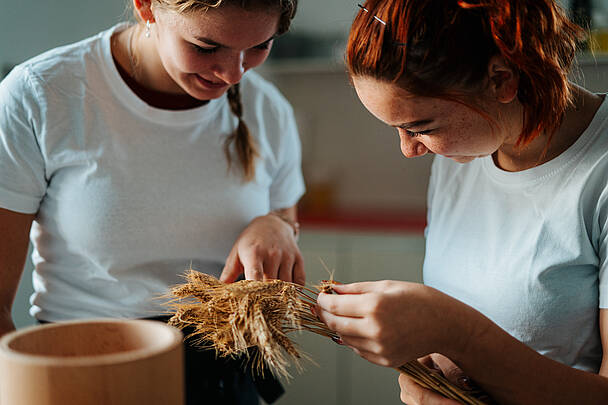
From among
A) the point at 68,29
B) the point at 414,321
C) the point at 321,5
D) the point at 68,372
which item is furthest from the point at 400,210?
the point at 68,372

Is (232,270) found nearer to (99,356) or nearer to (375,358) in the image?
(375,358)

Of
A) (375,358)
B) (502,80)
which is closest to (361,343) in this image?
(375,358)

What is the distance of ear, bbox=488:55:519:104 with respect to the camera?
86 centimetres

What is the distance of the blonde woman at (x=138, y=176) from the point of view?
1.06m

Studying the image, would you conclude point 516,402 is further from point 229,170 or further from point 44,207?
point 44,207

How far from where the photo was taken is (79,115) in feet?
3.76

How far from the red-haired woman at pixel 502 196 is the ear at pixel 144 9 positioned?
0.41 metres

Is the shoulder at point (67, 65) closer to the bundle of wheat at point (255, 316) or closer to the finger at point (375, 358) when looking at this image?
the bundle of wheat at point (255, 316)

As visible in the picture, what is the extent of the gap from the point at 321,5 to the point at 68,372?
2957 mm

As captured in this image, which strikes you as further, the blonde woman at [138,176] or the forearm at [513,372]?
the blonde woman at [138,176]

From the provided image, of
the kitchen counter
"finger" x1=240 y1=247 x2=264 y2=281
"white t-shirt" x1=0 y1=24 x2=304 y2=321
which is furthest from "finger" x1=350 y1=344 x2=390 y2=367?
the kitchen counter

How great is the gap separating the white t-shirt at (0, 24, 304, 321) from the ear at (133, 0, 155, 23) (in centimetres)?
15

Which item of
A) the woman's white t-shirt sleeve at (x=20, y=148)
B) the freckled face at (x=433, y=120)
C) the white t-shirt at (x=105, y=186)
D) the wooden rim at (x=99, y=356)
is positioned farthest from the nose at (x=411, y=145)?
the woman's white t-shirt sleeve at (x=20, y=148)

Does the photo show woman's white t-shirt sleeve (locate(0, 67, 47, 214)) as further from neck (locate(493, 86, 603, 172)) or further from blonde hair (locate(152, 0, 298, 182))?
neck (locate(493, 86, 603, 172))
